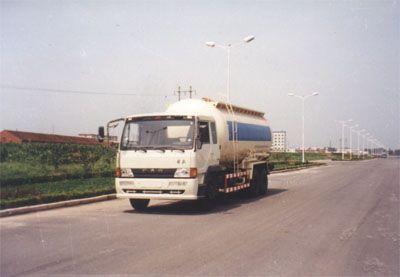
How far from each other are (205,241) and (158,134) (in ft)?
15.0

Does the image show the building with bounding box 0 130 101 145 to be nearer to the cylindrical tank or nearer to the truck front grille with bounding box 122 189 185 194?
the cylindrical tank

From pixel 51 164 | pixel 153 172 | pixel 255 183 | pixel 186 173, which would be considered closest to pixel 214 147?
pixel 186 173

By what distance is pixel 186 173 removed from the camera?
39.1 ft

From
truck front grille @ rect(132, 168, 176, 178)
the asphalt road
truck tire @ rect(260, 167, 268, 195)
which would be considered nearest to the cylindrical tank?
truck tire @ rect(260, 167, 268, 195)

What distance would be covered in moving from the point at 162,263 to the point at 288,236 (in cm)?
315

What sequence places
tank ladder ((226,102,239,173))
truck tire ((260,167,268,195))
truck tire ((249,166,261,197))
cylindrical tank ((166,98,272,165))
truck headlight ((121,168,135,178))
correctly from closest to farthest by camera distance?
1. truck headlight ((121,168,135,178))
2. cylindrical tank ((166,98,272,165))
3. tank ladder ((226,102,239,173))
4. truck tire ((249,166,261,197))
5. truck tire ((260,167,268,195))

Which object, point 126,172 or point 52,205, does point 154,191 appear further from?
point 52,205

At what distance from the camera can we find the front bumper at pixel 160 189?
11.9m

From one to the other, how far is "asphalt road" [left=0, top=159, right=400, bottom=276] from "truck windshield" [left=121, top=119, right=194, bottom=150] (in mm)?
1781

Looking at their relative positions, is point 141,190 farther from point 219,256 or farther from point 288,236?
point 219,256

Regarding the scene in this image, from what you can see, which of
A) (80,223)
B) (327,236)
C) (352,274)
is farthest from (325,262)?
(80,223)

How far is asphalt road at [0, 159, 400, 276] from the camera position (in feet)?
22.0

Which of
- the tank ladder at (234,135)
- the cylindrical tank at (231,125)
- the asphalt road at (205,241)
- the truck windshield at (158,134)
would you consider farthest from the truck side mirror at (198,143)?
the tank ladder at (234,135)

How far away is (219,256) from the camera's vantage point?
7.29 metres
